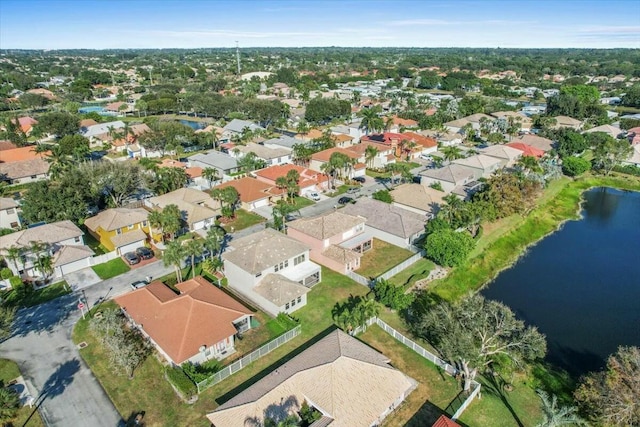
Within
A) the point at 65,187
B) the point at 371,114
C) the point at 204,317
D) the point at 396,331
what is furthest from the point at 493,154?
the point at 65,187

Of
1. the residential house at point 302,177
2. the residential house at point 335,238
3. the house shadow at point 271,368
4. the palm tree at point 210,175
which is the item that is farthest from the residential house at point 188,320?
the residential house at point 302,177

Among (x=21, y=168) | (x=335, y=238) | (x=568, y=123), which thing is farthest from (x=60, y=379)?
(x=568, y=123)

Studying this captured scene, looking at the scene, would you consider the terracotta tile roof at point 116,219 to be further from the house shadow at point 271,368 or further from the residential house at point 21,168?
the house shadow at point 271,368

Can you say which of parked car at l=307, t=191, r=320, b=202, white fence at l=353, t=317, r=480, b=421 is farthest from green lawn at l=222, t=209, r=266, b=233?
white fence at l=353, t=317, r=480, b=421

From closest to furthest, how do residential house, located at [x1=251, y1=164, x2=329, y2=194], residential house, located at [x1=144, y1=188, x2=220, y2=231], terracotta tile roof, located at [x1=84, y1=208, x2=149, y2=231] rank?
1. terracotta tile roof, located at [x1=84, y1=208, x2=149, y2=231]
2. residential house, located at [x1=144, y1=188, x2=220, y2=231]
3. residential house, located at [x1=251, y1=164, x2=329, y2=194]

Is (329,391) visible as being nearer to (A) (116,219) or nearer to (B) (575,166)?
(A) (116,219)

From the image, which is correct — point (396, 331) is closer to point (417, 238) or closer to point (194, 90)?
point (417, 238)

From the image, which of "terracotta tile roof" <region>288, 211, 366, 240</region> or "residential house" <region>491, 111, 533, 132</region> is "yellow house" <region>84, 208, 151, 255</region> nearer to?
"terracotta tile roof" <region>288, 211, 366, 240</region>
